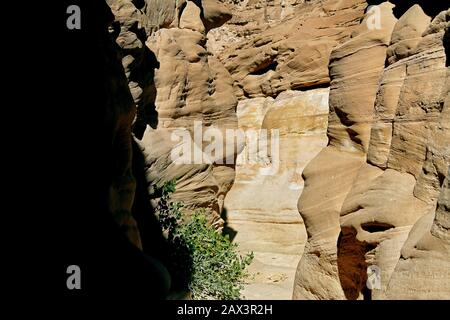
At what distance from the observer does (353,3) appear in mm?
13359

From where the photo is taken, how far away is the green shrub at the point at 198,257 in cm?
728

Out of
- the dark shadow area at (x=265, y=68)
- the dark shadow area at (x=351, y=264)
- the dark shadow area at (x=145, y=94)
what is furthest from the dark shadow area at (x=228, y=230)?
the dark shadow area at (x=351, y=264)

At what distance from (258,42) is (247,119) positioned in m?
2.74

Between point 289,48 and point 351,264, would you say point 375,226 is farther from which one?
point 289,48

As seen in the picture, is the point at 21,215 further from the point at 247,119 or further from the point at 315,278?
the point at 247,119

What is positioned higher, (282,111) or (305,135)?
(282,111)

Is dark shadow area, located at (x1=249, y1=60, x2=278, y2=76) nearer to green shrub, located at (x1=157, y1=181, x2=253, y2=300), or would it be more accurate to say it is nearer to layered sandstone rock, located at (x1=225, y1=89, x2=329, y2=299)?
layered sandstone rock, located at (x1=225, y1=89, x2=329, y2=299)

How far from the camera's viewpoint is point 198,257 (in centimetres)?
782

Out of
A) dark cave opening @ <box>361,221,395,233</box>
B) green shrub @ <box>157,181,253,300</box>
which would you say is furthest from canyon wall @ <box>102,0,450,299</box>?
green shrub @ <box>157,181,253,300</box>

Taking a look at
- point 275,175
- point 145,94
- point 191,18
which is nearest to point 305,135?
point 275,175

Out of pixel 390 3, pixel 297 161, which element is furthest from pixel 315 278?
pixel 297 161

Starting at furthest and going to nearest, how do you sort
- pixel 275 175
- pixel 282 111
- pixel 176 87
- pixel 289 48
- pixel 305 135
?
pixel 289 48
pixel 282 111
pixel 275 175
pixel 305 135
pixel 176 87

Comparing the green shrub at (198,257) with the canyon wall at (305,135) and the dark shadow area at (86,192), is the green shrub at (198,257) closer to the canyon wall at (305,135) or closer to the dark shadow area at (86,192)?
the canyon wall at (305,135)
